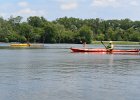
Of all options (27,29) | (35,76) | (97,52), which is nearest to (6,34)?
(27,29)

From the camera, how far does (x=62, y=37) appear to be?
197125 millimetres

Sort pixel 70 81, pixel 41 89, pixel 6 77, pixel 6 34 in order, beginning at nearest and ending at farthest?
pixel 41 89 → pixel 70 81 → pixel 6 77 → pixel 6 34

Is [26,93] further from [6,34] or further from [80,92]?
[6,34]

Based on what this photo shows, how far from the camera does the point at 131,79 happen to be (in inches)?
1204

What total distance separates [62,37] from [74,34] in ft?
19.8

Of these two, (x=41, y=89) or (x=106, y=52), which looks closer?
(x=41, y=89)

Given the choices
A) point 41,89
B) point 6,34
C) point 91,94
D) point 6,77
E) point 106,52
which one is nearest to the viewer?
point 91,94

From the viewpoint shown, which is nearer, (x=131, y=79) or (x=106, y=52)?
(x=131, y=79)

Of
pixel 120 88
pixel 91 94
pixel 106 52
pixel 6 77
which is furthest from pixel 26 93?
pixel 106 52

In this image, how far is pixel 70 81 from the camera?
2903 centimetres

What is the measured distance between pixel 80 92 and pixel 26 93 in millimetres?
3098

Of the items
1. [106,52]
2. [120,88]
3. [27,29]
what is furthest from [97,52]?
[27,29]

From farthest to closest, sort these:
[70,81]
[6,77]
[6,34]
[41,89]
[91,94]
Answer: [6,34] < [6,77] < [70,81] < [41,89] < [91,94]

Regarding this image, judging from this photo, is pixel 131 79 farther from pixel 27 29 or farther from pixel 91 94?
pixel 27 29
